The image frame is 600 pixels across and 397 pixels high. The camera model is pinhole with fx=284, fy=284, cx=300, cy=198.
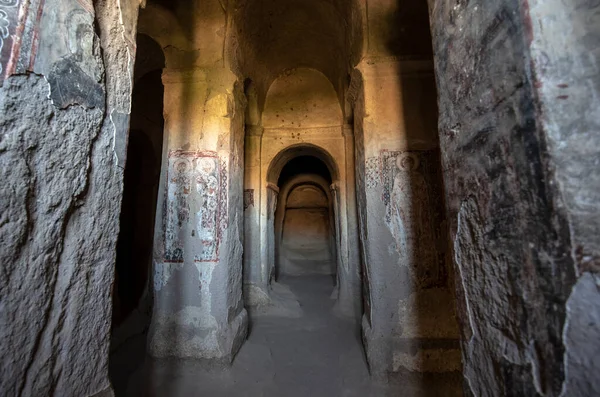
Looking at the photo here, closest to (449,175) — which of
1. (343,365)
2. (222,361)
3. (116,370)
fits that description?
(343,365)

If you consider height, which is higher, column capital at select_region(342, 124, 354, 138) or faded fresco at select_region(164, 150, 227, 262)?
column capital at select_region(342, 124, 354, 138)

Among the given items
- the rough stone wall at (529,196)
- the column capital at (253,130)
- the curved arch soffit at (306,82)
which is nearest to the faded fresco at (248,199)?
the column capital at (253,130)

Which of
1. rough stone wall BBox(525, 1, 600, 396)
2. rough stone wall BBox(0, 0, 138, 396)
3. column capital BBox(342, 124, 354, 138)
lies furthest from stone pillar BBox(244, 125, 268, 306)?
rough stone wall BBox(525, 1, 600, 396)

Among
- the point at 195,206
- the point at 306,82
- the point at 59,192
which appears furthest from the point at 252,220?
the point at 59,192

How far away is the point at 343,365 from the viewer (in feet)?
10.4

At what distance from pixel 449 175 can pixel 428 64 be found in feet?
7.55

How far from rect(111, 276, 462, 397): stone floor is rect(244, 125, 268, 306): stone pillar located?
1.26m

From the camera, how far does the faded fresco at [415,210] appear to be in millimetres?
2904

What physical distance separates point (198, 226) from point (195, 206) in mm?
231

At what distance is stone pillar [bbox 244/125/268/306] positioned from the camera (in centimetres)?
538

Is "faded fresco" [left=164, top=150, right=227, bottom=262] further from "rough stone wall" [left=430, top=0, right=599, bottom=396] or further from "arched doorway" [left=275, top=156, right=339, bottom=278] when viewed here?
"arched doorway" [left=275, top=156, right=339, bottom=278]

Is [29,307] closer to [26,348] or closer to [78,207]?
[26,348]

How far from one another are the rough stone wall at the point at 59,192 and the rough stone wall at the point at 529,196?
59.5 inches

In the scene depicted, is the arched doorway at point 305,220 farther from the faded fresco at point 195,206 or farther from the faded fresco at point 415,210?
the faded fresco at point 415,210
